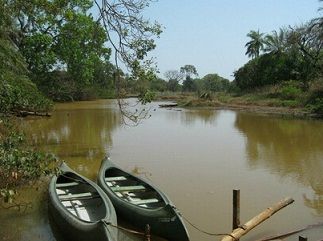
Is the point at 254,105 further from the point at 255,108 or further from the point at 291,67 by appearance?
the point at 291,67

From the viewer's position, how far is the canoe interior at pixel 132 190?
325 inches

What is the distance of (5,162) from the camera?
5973mm

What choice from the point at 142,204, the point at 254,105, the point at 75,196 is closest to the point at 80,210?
the point at 75,196

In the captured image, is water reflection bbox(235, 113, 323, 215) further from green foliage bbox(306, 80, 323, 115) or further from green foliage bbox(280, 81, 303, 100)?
green foliage bbox(280, 81, 303, 100)

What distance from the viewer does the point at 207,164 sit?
567 inches

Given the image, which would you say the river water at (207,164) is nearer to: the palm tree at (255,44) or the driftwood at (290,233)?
the driftwood at (290,233)

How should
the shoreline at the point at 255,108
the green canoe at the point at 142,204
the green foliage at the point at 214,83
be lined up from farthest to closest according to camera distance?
the green foliage at the point at 214,83 → the shoreline at the point at 255,108 → the green canoe at the point at 142,204

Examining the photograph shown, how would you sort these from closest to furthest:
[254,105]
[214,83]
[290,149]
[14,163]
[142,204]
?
[14,163] < [142,204] < [290,149] < [254,105] < [214,83]

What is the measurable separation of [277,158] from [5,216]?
9.77 meters

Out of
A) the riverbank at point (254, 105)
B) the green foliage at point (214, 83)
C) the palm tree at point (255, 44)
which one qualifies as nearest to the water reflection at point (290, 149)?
the riverbank at point (254, 105)

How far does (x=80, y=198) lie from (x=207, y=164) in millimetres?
6376

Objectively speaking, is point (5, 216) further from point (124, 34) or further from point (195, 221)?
point (124, 34)

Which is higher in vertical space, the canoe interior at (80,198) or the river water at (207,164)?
the canoe interior at (80,198)

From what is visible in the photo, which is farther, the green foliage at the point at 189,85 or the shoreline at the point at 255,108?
the green foliage at the point at 189,85
